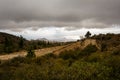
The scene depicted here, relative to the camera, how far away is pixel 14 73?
172 feet

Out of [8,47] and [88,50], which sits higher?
[8,47]

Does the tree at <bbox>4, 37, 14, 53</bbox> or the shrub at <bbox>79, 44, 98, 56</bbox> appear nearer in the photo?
the shrub at <bbox>79, 44, 98, 56</bbox>

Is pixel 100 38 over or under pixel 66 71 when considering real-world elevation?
over

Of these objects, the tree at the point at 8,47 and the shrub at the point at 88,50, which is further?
the tree at the point at 8,47

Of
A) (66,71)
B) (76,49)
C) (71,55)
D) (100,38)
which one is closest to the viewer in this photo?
(66,71)

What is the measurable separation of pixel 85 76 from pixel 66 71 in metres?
6.45

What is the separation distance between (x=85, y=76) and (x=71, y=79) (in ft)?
8.70

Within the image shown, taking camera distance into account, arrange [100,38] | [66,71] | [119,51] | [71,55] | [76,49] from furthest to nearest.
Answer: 1. [100,38]
2. [76,49]
3. [71,55]
4. [119,51]
5. [66,71]

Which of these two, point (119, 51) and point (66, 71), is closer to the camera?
point (66, 71)

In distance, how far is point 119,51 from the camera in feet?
229

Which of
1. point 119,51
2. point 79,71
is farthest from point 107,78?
point 119,51

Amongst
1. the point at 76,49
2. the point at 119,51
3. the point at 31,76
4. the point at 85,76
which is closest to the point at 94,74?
the point at 85,76

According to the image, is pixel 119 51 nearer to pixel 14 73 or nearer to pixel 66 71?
pixel 66 71

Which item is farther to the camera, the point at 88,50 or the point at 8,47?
the point at 8,47
